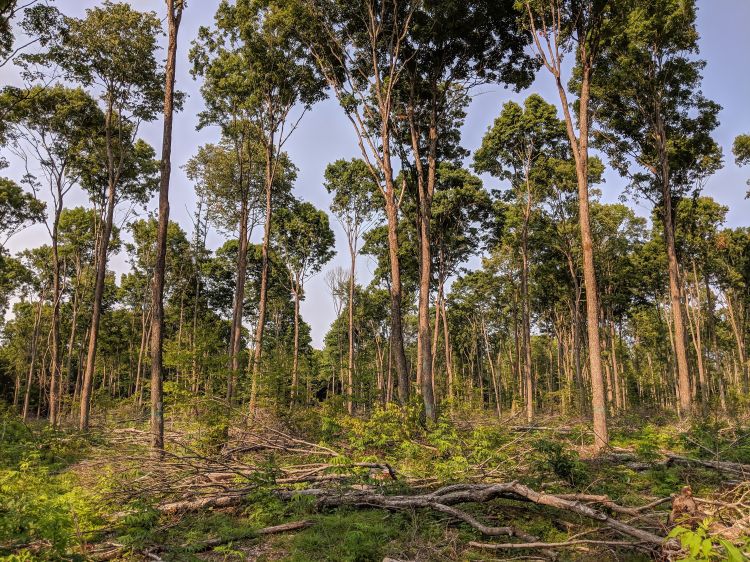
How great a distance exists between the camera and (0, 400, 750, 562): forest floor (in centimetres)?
452

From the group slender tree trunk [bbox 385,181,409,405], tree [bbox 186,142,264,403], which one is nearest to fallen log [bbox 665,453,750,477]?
slender tree trunk [bbox 385,181,409,405]

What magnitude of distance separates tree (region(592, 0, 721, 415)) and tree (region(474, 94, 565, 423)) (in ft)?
9.04

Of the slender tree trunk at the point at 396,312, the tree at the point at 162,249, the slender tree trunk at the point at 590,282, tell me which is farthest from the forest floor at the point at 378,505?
the slender tree trunk at the point at 396,312

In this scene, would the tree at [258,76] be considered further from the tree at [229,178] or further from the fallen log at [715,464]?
the fallen log at [715,464]

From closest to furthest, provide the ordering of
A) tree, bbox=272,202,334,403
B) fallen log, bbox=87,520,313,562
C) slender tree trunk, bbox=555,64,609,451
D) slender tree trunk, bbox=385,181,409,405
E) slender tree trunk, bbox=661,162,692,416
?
fallen log, bbox=87,520,313,562 → slender tree trunk, bbox=555,64,609,451 → slender tree trunk, bbox=385,181,409,405 → slender tree trunk, bbox=661,162,692,416 → tree, bbox=272,202,334,403

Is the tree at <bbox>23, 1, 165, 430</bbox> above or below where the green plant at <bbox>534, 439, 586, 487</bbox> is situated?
above

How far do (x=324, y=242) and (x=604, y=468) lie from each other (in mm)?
21725

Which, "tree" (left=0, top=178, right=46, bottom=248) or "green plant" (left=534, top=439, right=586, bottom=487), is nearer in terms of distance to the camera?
"green plant" (left=534, top=439, right=586, bottom=487)

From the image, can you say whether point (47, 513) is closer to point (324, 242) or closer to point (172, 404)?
point (172, 404)

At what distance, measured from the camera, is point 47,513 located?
4535mm

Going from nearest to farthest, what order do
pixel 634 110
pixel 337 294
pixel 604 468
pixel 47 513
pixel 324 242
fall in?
pixel 47 513, pixel 604 468, pixel 634 110, pixel 324 242, pixel 337 294

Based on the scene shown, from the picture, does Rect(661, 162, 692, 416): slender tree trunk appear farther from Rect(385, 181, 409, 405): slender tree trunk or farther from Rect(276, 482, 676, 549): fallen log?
Rect(276, 482, 676, 549): fallen log

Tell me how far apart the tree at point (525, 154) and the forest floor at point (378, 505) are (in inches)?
520

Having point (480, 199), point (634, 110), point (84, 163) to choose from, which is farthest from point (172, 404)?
point (634, 110)
